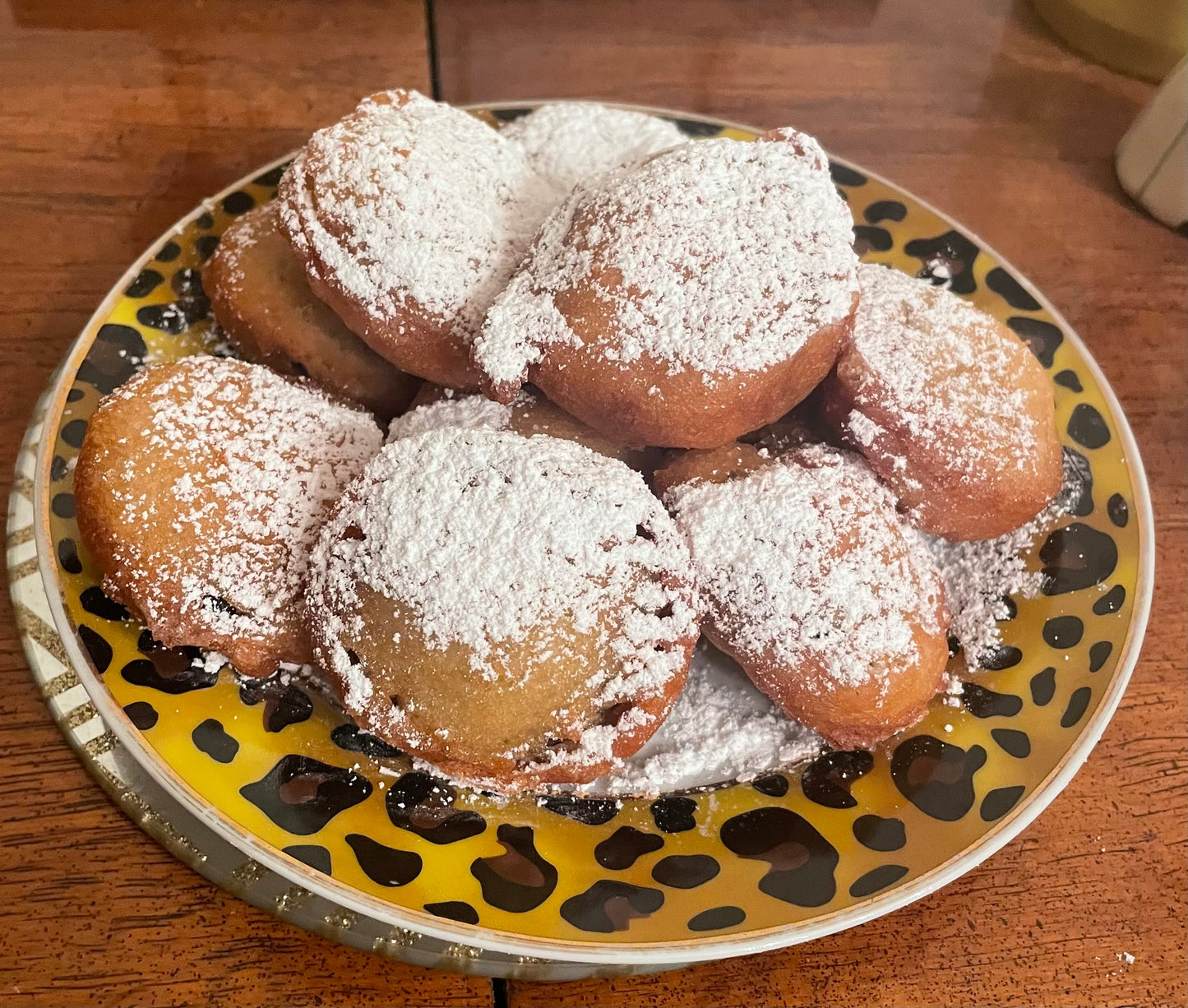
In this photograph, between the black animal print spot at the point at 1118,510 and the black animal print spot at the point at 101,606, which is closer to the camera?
the black animal print spot at the point at 101,606

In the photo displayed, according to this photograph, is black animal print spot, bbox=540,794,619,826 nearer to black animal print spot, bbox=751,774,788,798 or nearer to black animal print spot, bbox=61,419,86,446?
black animal print spot, bbox=751,774,788,798

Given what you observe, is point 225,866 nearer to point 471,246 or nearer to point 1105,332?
point 471,246

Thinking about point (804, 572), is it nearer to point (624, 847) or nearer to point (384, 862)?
point (624, 847)

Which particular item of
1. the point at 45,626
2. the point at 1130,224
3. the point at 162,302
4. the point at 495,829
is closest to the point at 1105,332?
the point at 1130,224

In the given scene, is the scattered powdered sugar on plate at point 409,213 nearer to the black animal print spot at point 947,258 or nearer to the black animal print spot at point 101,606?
the black animal print spot at point 101,606

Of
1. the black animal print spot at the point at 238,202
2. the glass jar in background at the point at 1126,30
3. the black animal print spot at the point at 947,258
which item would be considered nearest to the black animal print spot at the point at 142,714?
the black animal print spot at the point at 238,202

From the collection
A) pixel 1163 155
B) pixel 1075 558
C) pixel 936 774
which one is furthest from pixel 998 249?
pixel 936 774
